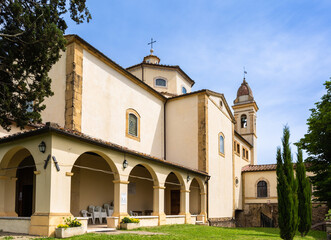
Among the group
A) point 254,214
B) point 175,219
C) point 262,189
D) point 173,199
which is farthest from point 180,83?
point 254,214

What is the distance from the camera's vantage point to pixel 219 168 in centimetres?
2322

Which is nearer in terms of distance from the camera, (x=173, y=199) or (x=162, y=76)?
(x=173, y=199)

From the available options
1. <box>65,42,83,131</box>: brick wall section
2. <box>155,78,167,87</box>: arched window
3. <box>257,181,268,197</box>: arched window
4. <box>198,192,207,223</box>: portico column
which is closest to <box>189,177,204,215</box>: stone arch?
<box>198,192,207,223</box>: portico column

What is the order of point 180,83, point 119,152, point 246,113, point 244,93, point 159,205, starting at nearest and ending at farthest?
point 119,152
point 159,205
point 180,83
point 246,113
point 244,93

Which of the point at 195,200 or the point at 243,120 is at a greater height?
the point at 243,120

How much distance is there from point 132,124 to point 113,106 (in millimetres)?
2164

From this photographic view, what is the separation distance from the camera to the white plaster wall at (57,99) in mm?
14534

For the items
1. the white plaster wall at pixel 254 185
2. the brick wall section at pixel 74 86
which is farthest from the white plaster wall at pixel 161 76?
the white plaster wall at pixel 254 185

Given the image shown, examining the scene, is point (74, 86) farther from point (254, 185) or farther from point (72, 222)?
point (254, 185)

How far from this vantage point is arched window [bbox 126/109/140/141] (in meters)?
18.1

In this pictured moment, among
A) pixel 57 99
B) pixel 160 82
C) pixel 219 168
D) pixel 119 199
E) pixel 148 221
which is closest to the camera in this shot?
pixel 119 199

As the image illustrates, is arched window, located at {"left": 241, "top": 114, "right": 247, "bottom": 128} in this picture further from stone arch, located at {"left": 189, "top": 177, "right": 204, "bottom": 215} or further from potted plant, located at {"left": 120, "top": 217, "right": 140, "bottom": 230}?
potted plant, located at {"left": 120, "top": 217, "right": 140, "bottom": 230}

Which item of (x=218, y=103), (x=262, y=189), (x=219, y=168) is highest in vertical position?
(x=218, y=103)

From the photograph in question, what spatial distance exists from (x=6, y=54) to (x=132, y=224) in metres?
7.34
